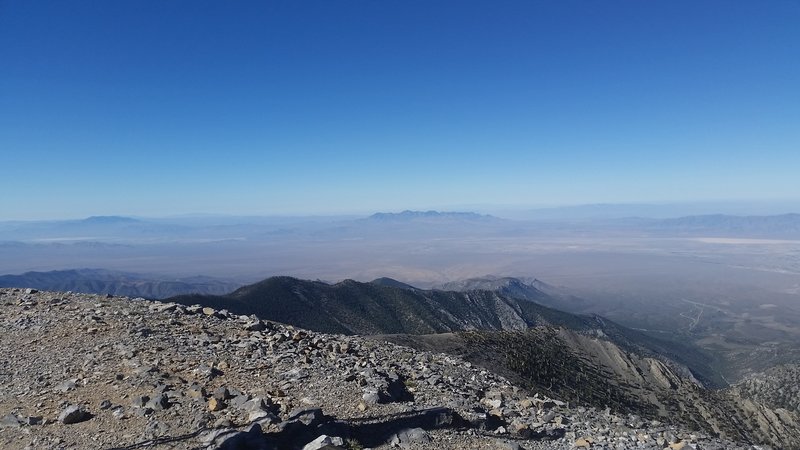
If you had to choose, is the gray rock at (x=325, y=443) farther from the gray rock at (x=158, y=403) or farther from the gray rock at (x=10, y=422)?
the gray rock at (x=10, y=422)

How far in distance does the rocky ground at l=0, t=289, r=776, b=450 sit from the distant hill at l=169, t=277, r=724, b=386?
6577 cm

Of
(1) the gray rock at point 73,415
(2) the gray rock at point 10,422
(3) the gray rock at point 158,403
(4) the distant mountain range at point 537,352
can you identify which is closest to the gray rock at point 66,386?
(2) the gray rock at point 10,422

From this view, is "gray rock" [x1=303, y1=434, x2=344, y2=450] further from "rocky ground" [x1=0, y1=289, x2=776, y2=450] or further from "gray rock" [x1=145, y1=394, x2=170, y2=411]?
"gray rock" [x1=145, y1=394, x2=170, y2=411]

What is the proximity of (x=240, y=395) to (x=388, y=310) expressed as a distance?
10457 cm

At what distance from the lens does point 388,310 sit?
11519cm

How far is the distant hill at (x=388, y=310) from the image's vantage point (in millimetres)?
97812

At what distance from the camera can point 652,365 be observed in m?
61.4

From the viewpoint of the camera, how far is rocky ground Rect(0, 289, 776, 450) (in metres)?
10.2

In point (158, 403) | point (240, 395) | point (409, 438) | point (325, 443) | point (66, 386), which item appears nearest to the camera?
point (325, 443)

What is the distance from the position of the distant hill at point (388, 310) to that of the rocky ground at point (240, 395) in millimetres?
65772

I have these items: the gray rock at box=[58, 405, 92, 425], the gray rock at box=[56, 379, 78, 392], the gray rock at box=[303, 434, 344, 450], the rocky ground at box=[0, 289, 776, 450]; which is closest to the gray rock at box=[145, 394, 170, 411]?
the rocky ground at box=[0, 289, 776, 450]

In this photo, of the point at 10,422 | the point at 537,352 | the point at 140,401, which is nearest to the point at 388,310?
the point at 537,352

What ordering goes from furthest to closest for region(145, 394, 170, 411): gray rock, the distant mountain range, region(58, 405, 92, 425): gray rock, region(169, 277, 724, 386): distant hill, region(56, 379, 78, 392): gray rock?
region(169, 277, 724, 386): distant hill → the distant mountain range → region(56, 379, 78, 392): gray rock → region(145, 394, 170, 411): gray rock → region(58, 405, 92, 425): gray rock

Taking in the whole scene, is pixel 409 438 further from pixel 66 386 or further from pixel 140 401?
pixel 66 386
